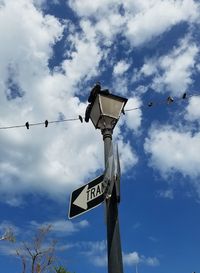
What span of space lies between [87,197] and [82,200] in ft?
0.23

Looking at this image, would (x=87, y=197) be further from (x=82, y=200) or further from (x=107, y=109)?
(x=107, y=109)

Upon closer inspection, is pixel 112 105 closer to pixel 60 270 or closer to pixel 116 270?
pixel 116 270

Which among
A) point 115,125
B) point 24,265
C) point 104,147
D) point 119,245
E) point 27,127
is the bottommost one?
point 119,245

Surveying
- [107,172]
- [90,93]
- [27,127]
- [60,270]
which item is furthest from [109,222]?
[60,270]

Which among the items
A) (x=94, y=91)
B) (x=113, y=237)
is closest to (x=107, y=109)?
(x=94, y=91)

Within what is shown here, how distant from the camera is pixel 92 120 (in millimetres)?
5445

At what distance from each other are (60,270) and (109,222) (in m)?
33.9

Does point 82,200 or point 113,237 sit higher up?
point 82,200

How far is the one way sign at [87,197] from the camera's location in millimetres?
4746

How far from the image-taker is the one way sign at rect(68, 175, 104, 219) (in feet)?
15.6

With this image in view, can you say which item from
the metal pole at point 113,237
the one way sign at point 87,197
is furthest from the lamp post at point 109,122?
the one way sign at point 87,197

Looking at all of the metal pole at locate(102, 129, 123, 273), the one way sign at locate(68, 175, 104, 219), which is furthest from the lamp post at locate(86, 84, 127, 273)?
the one way sign at locate(68, 175, 104, 219)

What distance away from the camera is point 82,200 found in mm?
4883

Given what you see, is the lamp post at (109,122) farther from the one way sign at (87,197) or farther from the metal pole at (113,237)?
the one way sign at (87,197)
